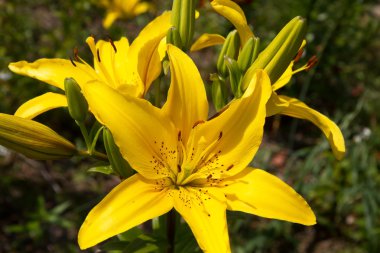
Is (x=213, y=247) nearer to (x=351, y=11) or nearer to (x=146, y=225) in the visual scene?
(x=146, y=225)

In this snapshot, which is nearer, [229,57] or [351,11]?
[229,57]

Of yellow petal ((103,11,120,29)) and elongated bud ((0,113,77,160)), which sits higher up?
elongated bud ((0,113,77,160))

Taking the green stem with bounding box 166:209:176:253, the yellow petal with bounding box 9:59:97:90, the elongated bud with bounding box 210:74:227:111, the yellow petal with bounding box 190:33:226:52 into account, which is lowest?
the green stem with bounding box 166:209:176:253

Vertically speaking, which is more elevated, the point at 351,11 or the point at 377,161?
the point at 351,11

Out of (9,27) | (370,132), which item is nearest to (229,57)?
(370,132)

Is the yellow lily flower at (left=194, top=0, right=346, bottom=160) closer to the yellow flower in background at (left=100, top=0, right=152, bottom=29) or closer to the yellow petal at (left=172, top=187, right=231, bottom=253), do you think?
the yellow petal at (left=172, top=187, right=231, bottom=253)

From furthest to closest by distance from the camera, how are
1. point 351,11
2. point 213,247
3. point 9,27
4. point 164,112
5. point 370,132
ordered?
point 351,11 < point 9,27 < point 370,132 < point 164,112 < point 213,247

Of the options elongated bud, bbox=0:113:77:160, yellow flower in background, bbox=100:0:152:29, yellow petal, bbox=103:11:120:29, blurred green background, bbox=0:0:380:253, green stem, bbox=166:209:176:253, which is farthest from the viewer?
yellow flower in background, bbox=100:0:152:29

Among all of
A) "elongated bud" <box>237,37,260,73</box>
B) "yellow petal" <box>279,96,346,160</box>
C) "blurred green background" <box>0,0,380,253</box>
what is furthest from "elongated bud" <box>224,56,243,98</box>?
"blurred green background" <box>0,0,380,253</box>

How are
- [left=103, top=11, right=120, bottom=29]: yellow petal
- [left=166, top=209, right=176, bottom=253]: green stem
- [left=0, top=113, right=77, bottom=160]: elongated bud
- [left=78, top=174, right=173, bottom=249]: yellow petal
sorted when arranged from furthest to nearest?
1. [left=103, top=11, right=120, bottom=29]: yellow petal
2. [left=166, top=209, right=176, bottom=253]: green stem
3. [left=0, top=113, right=77, bottom=160]: elongated bud
4. [left=78, top=174, right=173, bottom=249]: yellow petal
